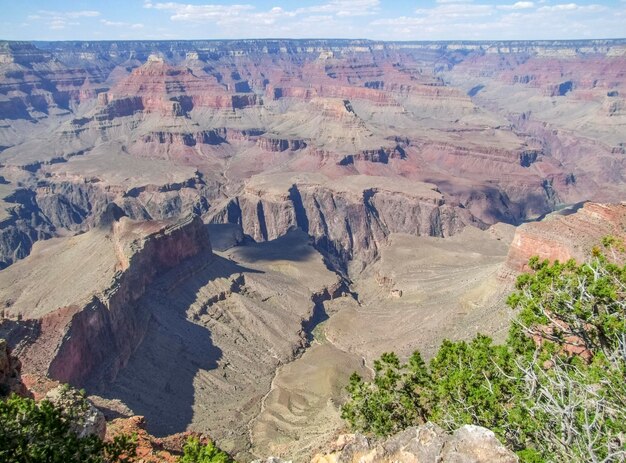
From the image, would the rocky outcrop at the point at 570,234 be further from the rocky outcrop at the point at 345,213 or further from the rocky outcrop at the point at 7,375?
the rocky outcrop at the point at 345,213

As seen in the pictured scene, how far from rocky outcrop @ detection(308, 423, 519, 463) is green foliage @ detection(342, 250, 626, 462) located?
7.26ft

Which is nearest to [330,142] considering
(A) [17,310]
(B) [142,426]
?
(A) [17,310]

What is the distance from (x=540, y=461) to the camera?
18.4m

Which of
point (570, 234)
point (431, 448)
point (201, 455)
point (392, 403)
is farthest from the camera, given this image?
point (570, 234)

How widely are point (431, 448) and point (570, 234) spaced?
155ft

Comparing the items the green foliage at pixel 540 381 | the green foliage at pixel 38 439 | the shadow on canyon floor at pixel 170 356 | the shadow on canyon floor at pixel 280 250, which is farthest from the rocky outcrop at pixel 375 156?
the green foliage at pixel 38 439

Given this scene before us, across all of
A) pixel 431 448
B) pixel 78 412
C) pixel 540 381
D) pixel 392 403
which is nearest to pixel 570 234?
pixel 392 403

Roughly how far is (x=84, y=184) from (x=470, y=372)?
6149 inches

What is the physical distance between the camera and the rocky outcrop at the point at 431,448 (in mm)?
17438

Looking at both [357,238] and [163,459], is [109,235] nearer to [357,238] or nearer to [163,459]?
[163,459]

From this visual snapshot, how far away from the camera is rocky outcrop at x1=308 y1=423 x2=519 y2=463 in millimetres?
17438

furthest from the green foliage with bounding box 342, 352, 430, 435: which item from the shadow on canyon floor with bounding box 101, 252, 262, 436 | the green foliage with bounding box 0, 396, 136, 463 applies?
the shadow on canyon floor with bounding box 101, 252, 262, 436

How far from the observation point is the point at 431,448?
1852 cm

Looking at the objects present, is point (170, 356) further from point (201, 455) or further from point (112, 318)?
point (201, 455)
